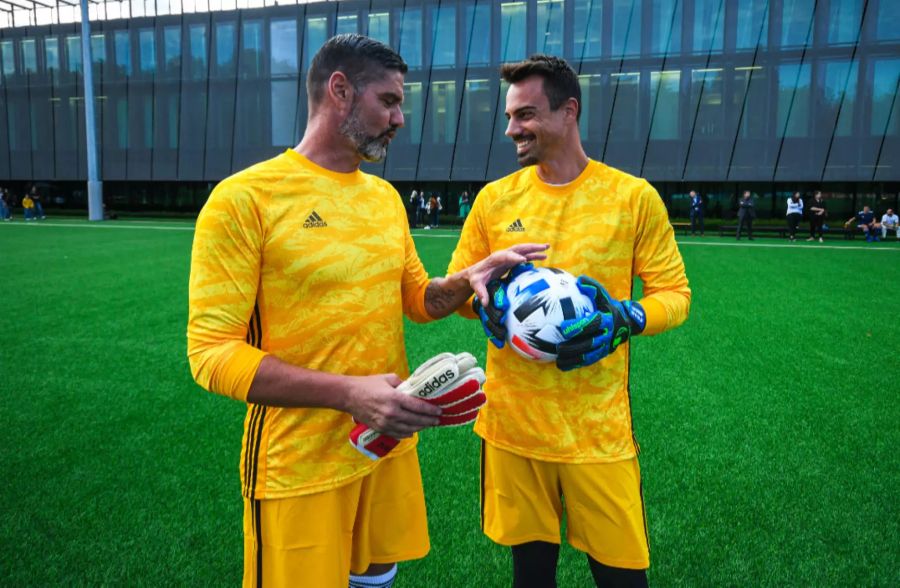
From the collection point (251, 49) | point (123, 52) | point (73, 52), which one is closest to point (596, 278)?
point (251, 49)

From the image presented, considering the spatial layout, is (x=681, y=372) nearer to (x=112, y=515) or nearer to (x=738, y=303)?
(x=738, y=303)

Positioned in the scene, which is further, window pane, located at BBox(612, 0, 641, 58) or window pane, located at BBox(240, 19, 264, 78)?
window pane, located at BBox(240, 19, 264, 78)

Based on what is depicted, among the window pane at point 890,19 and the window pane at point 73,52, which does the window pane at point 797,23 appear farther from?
the window pane at point 73,52

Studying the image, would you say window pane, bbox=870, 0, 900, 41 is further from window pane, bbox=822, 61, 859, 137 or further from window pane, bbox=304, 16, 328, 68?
window pane, bbox=304, 16, 328, 68

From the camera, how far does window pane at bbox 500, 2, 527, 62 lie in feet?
95.8

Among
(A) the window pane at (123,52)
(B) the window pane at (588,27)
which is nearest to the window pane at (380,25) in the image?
(B) the window pane at (588,27)

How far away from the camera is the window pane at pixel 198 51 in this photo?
3419 cm

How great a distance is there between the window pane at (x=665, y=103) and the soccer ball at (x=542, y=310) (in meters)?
27.9

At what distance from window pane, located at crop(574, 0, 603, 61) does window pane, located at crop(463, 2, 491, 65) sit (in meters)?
4.29

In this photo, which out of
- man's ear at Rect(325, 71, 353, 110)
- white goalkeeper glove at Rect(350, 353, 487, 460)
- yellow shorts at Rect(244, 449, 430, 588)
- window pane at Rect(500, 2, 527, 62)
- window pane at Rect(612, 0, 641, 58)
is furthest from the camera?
window pane at Rect(500, 2, 527, 62)

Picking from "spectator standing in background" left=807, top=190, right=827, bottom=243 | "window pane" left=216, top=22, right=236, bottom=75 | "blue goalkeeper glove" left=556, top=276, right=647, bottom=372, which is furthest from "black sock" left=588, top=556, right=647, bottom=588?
"window pane" left=216, top=22, right=236, bottom=75

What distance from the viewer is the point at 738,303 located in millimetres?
9711

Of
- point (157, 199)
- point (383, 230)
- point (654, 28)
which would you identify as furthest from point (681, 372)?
point (157, 199)

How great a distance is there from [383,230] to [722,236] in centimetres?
2462
